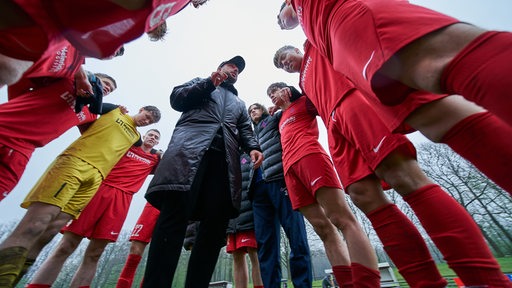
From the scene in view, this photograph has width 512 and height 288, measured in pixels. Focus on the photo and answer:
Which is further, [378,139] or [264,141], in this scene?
[264,141]

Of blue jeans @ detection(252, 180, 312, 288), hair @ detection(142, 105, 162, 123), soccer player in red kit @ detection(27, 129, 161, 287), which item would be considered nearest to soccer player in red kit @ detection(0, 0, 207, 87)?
blue jeans @ detection(252, 180, 312, 288)

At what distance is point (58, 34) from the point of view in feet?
2.50

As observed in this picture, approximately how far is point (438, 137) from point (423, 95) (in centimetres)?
17

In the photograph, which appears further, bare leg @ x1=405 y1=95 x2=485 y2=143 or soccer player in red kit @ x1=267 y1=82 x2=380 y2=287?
soccer player in red kit @ x1=267 y1=82 x2=380 y2=287

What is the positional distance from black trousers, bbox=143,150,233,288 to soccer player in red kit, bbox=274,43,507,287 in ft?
3.00

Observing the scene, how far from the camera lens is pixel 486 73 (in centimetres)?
53

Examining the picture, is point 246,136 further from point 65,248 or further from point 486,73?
point 65,248

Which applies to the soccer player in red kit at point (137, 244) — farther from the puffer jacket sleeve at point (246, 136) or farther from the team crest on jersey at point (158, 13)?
the team crest on jersey at point (158, 13)

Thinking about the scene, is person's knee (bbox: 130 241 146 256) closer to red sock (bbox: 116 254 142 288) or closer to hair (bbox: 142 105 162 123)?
red sock (bbox: 116 254 142 288)

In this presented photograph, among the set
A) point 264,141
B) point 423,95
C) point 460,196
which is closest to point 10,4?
point 423,95

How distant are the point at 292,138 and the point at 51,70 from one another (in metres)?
1.95

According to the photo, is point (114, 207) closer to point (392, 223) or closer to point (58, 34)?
point (58, 34)

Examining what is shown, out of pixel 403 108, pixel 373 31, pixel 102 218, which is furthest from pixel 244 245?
pixel 373 31

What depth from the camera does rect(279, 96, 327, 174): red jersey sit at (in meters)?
2.14
